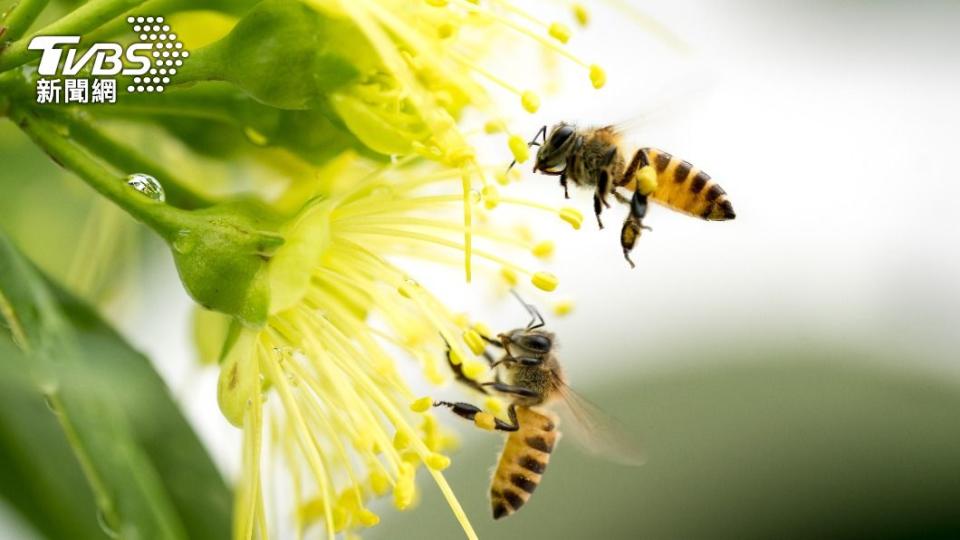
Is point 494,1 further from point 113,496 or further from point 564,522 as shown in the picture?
point 564,522

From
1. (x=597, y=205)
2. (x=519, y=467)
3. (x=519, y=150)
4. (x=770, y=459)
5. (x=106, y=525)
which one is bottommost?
(x=770, y=459)

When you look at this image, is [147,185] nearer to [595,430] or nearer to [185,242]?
[185,242]

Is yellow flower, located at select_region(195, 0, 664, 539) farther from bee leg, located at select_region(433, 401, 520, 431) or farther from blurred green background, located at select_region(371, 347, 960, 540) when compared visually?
blurred green background, located at select_region(371, 347, 960, 540)

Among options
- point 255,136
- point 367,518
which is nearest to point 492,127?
point 255,136

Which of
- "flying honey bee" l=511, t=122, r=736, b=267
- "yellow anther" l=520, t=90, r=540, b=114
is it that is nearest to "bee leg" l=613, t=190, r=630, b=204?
"flying honey bee" l=511, t=122, r=736, b=267

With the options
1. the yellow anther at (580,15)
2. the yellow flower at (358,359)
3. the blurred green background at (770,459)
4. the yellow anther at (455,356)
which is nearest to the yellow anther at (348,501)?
the yellow flower at (358,359)

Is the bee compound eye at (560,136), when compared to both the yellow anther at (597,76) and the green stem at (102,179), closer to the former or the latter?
the yellow anther at (597,76)

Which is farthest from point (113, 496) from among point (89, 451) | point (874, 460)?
point (874, 460)
